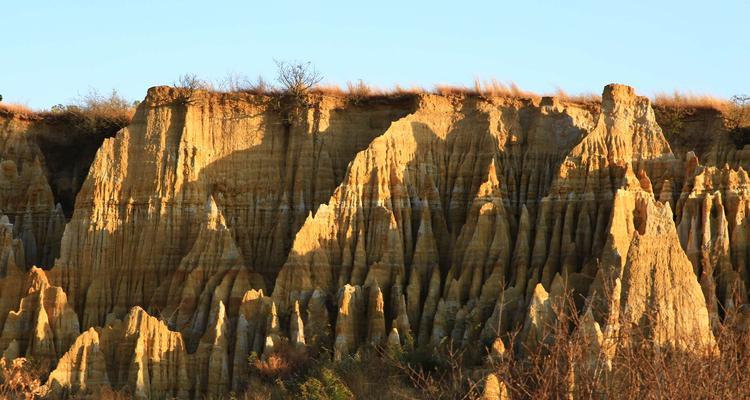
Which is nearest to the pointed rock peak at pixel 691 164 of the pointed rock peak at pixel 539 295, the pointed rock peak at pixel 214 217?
the pointed rock peak at pixel 539 295

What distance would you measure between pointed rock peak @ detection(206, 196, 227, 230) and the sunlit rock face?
0.60 feet

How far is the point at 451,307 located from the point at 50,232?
18710mm

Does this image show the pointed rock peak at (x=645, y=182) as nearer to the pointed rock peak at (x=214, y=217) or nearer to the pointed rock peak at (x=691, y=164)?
the pointed rock peak at (x=691, y=164)

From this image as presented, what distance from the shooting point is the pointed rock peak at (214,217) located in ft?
176

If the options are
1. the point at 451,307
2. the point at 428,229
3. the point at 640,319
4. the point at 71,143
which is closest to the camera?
the point at 640,319

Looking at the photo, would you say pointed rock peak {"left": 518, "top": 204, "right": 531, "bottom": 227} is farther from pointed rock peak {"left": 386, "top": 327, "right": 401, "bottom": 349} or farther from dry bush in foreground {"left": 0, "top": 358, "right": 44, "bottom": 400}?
dry bush in foreground {"left": 0, "top": 358, "right": 44, "bottom": 400}

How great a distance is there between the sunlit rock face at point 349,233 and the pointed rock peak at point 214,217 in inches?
7.2

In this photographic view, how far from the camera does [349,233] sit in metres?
51.8

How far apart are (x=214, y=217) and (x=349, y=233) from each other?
15.7ft

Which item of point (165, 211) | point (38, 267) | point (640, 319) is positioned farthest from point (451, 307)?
point (38, 267)

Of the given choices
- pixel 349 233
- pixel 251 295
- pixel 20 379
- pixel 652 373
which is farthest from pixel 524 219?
pixel 652 373

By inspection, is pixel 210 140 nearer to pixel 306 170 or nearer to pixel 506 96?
pixel 306 170

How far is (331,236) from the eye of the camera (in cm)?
5191

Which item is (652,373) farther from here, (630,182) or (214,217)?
(214,217)
